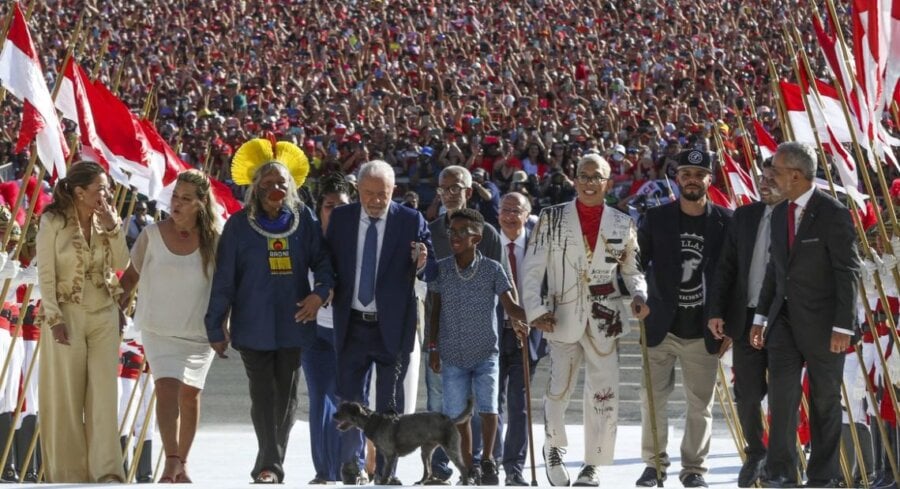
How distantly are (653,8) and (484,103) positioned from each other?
7.87 metres

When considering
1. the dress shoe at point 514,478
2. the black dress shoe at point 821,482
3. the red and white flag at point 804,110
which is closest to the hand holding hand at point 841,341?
the black dress shoe at point 821,482

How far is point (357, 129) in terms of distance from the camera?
2300 cm

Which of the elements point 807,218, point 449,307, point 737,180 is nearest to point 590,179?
point 449,307

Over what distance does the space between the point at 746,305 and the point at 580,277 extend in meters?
0.88

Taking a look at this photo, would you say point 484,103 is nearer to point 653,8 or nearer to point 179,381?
point 653,8

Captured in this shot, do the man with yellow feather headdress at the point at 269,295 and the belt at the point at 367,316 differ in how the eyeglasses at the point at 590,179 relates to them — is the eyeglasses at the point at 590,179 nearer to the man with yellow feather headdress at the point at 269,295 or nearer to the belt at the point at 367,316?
the belt at the point at 367,316

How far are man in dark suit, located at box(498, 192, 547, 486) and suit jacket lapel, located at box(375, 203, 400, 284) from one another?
94 centimetres

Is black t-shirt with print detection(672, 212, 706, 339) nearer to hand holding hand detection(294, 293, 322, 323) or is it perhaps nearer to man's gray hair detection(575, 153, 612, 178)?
man's gray hair detection(575, 153, 612, 178)

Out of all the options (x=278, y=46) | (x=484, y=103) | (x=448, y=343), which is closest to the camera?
(x=448, y=343)

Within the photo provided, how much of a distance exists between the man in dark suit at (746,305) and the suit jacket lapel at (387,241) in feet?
5.55

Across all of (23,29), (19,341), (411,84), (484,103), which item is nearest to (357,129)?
(484,103)

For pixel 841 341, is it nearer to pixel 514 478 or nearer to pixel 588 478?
pixel 588 478

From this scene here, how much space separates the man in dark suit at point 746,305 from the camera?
8758 millimetres

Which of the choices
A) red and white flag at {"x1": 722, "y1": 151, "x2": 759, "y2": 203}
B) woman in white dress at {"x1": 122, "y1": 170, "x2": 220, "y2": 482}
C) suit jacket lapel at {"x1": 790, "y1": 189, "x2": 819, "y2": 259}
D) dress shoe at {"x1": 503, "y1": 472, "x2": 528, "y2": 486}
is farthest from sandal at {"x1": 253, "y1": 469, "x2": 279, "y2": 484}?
red and white flag at {"x1": 722, "y1": 151, "x2": 759, "y2": 203}
